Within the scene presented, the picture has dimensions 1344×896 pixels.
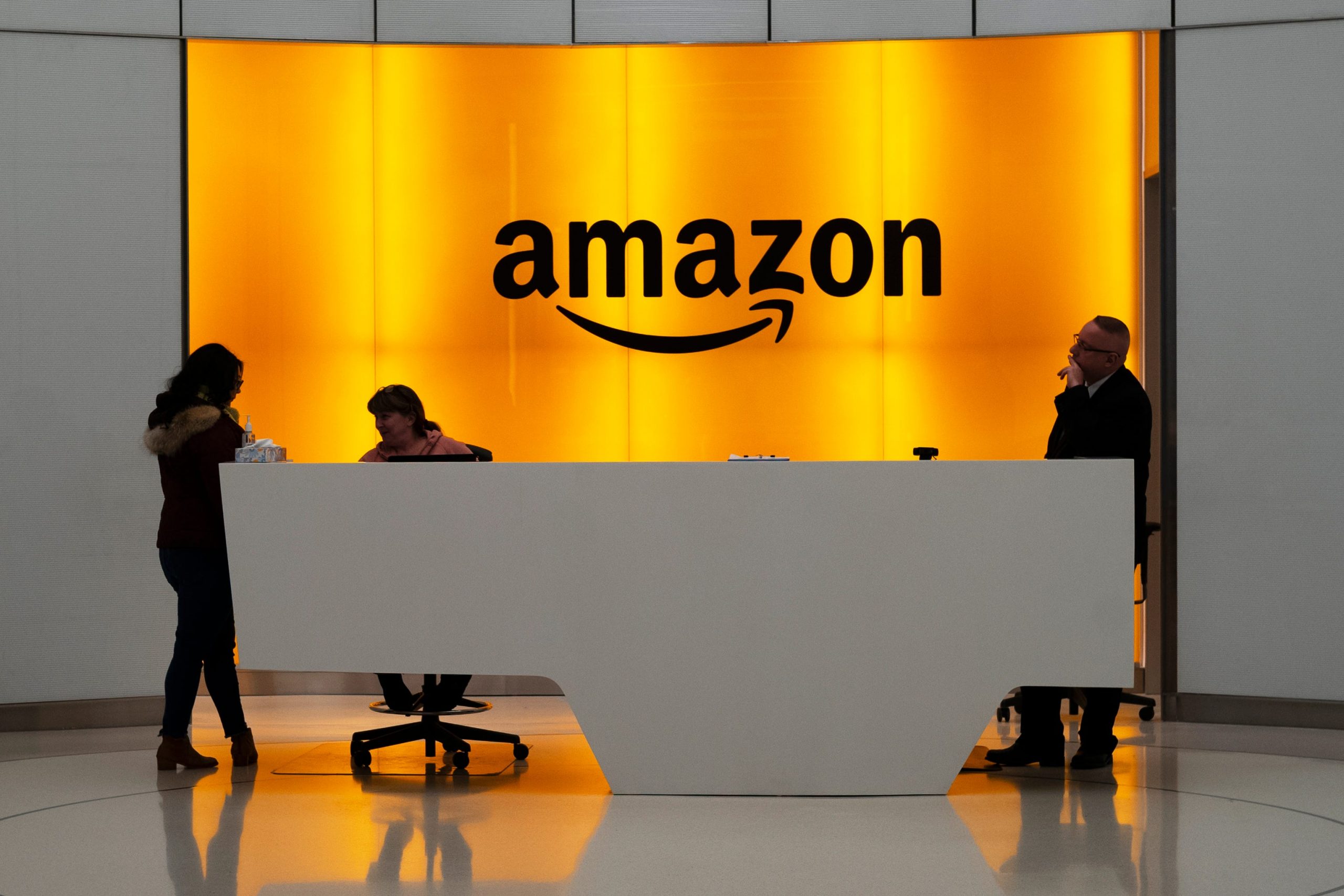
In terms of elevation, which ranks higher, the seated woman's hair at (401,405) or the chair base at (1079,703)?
the seated woman's hair at (401,405)

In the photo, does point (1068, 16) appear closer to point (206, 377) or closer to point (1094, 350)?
point (1094, 350)

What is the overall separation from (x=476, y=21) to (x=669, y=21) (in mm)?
843

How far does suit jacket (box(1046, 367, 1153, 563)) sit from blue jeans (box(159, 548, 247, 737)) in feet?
9.04

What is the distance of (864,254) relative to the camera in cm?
546

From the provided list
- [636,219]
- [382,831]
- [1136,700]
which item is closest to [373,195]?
[636,219]

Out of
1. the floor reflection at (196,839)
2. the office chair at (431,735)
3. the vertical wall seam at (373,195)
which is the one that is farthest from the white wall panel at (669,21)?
the floor reflection at (196,839)

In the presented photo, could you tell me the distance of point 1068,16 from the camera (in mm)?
5145

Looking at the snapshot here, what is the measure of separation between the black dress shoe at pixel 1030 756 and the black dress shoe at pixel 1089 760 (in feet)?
0.15

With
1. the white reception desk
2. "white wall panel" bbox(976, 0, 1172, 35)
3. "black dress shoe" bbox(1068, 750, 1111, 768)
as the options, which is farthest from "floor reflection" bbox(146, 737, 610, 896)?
"white wall panel" bbox(976, 0, 1172, 35)

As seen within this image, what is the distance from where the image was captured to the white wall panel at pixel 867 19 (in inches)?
207

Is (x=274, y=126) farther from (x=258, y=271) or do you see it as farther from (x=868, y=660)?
(x=868, y=660)

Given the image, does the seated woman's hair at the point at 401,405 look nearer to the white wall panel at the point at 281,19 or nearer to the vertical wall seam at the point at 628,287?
the vertical wall seam at the point at 628,287

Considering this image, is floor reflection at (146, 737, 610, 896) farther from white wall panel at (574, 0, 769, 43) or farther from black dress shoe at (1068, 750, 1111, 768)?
white wall panel at (574, 0, 769, 43)

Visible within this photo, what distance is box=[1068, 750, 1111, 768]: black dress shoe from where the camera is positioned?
3900mm
